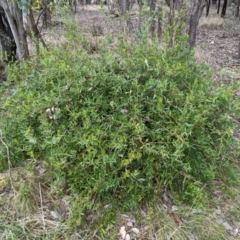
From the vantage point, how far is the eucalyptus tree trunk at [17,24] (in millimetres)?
2865

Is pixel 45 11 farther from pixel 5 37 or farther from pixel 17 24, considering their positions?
pixel 17 24

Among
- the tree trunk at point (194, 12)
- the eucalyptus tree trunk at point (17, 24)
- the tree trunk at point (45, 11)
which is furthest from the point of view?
the tree trunk at point (45, 11)

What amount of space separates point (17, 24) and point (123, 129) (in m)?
2.21

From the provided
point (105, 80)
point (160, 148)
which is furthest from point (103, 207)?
point (105, 80)

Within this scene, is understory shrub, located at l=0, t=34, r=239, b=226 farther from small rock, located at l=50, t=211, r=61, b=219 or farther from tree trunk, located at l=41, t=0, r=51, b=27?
tree trunk, located at l=41, t=0, r=51, b=27

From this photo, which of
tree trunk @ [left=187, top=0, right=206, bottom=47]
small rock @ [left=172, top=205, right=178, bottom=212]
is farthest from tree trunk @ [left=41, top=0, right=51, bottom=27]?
small rock @ [left=172, top=205, right=178, bottom=212]

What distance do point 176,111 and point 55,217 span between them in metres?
1.00

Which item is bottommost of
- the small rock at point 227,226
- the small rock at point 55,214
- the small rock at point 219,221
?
the small rock at point 227,226

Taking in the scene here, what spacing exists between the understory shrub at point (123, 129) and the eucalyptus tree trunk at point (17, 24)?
4.59 feet

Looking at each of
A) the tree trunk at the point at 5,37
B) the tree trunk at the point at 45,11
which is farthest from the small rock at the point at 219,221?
the tree trunk at the point at 45,11

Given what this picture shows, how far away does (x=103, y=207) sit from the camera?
1.61 metres

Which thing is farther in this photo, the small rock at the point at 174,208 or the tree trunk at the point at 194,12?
the tree trunk at the point at 194,12

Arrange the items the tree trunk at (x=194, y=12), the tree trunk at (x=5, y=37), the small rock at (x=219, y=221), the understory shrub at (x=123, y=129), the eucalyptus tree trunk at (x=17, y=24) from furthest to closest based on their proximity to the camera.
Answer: the tree trunk at (x=5, y=37)
the tree trunk at (x=194, y=12)
the eucalyptus tree trunk at (x=17, y=24)
the small rock at (x=219, y=221)
the understory shrub at (x=123, y=129)

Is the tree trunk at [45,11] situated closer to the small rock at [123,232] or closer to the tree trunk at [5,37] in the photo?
the tree trunk at [5,37]
